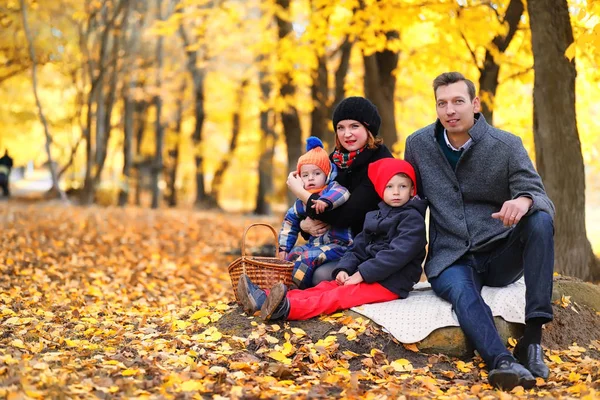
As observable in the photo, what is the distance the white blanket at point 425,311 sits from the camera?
428 centimetres

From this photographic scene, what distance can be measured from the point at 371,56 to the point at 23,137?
2533 centimetres

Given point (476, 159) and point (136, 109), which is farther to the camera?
point (136, 109)

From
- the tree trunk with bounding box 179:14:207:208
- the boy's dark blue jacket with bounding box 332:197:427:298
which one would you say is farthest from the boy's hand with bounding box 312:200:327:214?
the tree trunk with bounding box 179:14:207:208

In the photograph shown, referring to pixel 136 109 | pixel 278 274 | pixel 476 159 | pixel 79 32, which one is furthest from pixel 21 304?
pixel 136 109

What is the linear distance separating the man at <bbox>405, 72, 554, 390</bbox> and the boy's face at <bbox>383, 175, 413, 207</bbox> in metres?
0.18

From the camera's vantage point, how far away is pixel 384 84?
33.3ft

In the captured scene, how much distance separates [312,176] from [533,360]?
1.92 metres

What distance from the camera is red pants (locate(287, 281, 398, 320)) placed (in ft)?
14.7

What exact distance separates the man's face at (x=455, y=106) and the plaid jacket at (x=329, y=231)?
85cm

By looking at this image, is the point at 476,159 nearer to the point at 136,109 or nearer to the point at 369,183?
the point at 369,183

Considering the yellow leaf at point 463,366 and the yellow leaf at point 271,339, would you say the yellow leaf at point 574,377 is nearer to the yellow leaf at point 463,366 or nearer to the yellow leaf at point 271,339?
the yellow leaf at point 463,366

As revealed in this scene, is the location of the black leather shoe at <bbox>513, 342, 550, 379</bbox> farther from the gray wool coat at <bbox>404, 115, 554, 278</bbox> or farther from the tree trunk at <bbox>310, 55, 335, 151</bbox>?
the tree trunk at <bbox>310, 55, 335, 151</bbox>

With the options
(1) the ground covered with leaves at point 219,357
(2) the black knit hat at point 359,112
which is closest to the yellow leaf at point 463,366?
(1) the ground covered with leaves at point 219,357

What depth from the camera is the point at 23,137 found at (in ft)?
102
